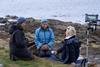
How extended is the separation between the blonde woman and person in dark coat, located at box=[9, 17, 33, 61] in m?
1.12

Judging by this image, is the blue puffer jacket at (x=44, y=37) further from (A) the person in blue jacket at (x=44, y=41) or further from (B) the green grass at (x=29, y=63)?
(B) the green grass at (x=29, y=63)

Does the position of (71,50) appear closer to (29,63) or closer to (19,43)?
(29,63)

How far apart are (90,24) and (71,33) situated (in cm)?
68

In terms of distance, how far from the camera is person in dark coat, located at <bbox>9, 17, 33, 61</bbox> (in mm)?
14922

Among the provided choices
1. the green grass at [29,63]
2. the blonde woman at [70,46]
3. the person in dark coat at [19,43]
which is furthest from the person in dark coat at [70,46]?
the person in dark coat at [19,43]

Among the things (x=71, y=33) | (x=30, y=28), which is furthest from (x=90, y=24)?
(x=30, y=28)

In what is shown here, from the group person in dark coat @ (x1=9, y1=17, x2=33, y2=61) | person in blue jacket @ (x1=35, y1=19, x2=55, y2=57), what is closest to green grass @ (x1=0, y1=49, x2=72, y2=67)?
person in dark coat @ (x1=9, y1=17, x2=33, y2=61)

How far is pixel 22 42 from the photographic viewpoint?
15.0 meters

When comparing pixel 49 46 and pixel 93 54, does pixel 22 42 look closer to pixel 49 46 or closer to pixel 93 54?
pixel 49 46

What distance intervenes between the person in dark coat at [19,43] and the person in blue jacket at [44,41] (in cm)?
104

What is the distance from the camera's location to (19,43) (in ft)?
49.2

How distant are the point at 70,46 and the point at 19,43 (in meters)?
1.50

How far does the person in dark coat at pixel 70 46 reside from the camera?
14.9 meters

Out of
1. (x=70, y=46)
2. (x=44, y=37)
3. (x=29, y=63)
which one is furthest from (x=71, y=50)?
(x=44, y=37)
